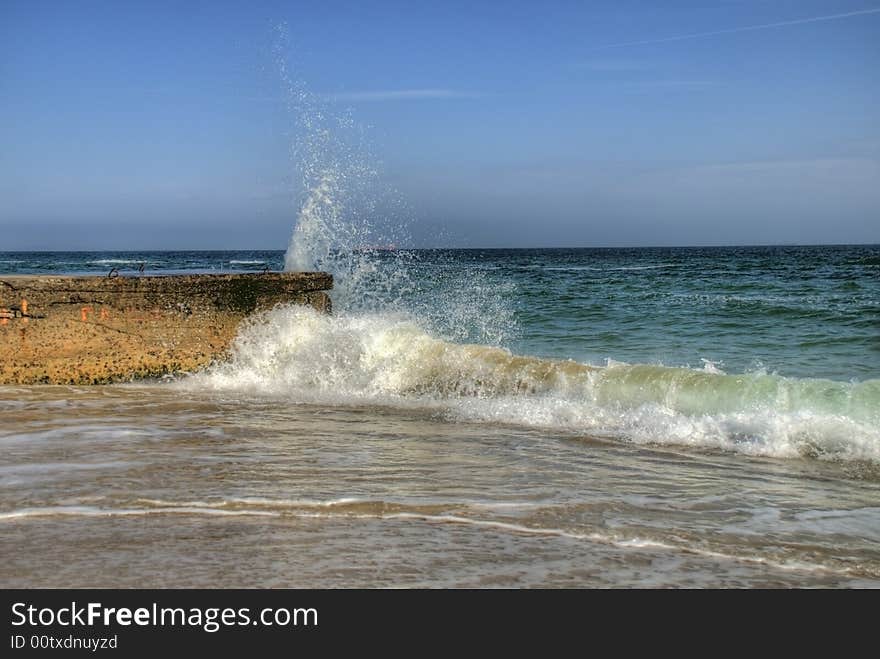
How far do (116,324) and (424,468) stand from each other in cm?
367

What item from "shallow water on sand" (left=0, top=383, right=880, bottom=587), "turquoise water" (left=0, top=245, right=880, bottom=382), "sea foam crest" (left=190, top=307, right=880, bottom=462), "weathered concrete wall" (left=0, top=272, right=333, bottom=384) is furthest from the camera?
"turquoise water" (left=0, top=245, right=880, bottom=382)

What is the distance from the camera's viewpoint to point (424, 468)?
170 inches

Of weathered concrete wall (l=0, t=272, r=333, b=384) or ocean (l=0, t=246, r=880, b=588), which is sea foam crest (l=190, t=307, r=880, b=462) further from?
weathered concrete wall (l=0, t=272, r=333, b=384)

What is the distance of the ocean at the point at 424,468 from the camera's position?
112 inches

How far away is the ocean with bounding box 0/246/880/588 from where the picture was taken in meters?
2.84

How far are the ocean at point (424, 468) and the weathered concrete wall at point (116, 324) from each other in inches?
6.6

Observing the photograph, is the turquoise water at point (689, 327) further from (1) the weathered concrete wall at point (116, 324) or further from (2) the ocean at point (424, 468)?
(1) the weathered concrete wall at point (116, 324)

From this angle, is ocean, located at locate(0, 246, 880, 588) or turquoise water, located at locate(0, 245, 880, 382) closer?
ocean, located at locate(0, 246, 880, 588)

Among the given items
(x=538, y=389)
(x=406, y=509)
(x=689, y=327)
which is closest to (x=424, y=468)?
(x=406, y=509)

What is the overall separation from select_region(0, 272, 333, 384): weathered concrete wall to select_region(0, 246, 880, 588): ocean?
6.6 inches

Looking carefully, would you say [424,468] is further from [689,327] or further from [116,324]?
[689,327]

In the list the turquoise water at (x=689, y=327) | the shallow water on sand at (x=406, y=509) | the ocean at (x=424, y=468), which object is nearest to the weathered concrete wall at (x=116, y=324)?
the ocean at (x=424, y=468)

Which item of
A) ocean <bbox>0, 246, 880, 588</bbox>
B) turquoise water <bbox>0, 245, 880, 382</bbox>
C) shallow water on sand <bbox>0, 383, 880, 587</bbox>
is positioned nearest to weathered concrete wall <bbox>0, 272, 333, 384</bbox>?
ocean <bbox>0, 246, 880, 588</bbox>
